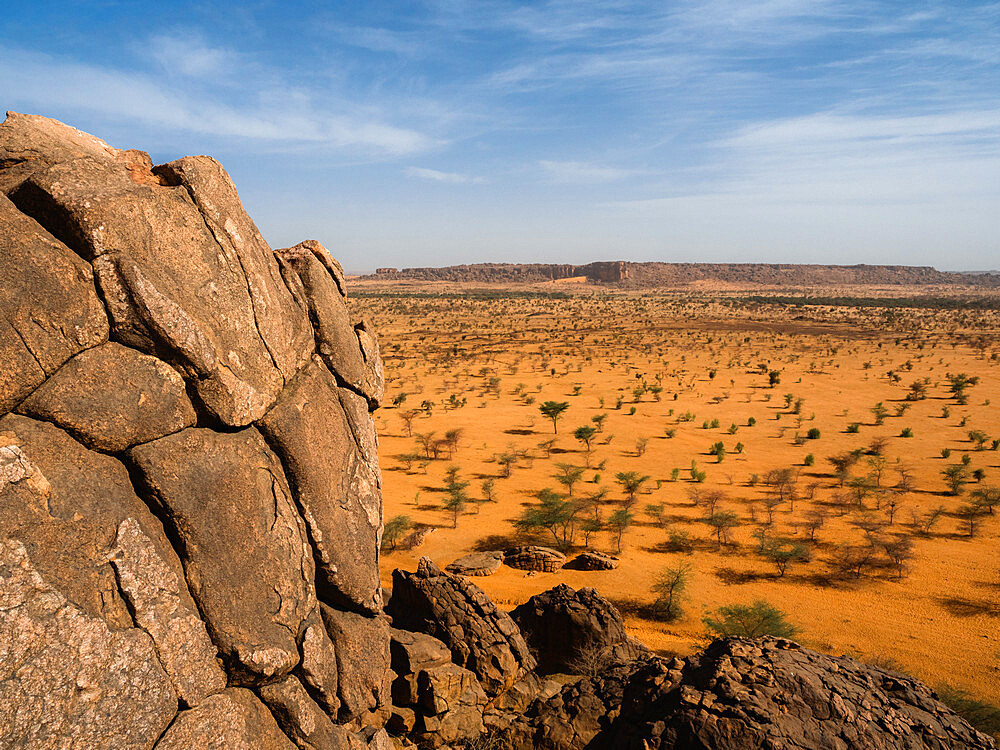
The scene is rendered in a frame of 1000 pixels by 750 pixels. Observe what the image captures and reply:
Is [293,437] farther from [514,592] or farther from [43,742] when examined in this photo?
[514,592]

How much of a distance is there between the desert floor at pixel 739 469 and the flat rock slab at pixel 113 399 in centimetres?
1022

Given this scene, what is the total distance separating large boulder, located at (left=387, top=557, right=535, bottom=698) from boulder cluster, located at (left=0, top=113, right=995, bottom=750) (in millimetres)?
627

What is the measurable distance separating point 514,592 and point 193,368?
10.9 metres

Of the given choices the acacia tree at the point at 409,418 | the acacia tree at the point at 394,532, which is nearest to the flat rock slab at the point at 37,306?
the acacia tree at the point at 394,532

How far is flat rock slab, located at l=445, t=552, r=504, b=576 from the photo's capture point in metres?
15.3

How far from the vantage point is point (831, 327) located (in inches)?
2968

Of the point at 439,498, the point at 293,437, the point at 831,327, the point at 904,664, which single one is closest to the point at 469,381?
the point at 439,498

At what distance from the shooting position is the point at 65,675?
4.27 m

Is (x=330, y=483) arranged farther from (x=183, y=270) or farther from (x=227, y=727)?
(x=183, y=270)

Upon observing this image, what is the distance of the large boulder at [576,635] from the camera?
1014 cm

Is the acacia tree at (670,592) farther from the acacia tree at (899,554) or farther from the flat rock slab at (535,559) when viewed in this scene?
the acacia tree at (899,554)

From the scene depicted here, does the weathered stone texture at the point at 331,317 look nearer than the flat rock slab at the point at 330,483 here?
No

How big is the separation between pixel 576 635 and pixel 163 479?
7.77 m

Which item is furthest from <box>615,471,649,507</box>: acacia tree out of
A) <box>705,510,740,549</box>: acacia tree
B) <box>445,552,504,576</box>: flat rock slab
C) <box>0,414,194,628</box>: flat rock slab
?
<box>0,414,194,628</box>: flat rock slab
